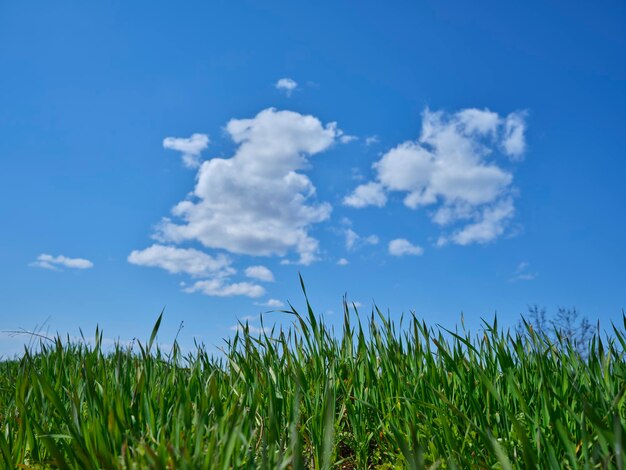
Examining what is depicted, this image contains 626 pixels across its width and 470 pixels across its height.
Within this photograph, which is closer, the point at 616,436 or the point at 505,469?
the point at 616,436

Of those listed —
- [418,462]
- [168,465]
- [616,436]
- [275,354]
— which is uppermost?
[275,354]

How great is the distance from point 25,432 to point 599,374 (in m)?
2.43

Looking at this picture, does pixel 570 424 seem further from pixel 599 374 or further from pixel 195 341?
pixel 195 341

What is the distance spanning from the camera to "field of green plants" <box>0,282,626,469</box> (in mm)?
1732

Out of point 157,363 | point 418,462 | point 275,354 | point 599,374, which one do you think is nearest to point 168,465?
point 418,462

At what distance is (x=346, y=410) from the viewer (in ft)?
8.50

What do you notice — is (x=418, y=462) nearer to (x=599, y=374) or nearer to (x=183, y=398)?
→ (x=183, y=398)

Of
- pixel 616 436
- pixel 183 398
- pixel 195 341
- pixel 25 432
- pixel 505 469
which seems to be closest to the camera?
pixel 616 436

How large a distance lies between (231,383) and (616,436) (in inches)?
69.7

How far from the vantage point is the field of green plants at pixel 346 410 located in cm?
173

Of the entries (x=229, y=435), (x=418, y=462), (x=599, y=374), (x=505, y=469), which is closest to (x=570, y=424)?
(x=599, y=374)

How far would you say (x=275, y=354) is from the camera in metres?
2.88

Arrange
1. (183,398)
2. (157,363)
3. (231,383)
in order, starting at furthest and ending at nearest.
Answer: (157,363)
(231,383)
(183,398)

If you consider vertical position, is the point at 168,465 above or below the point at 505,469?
below
